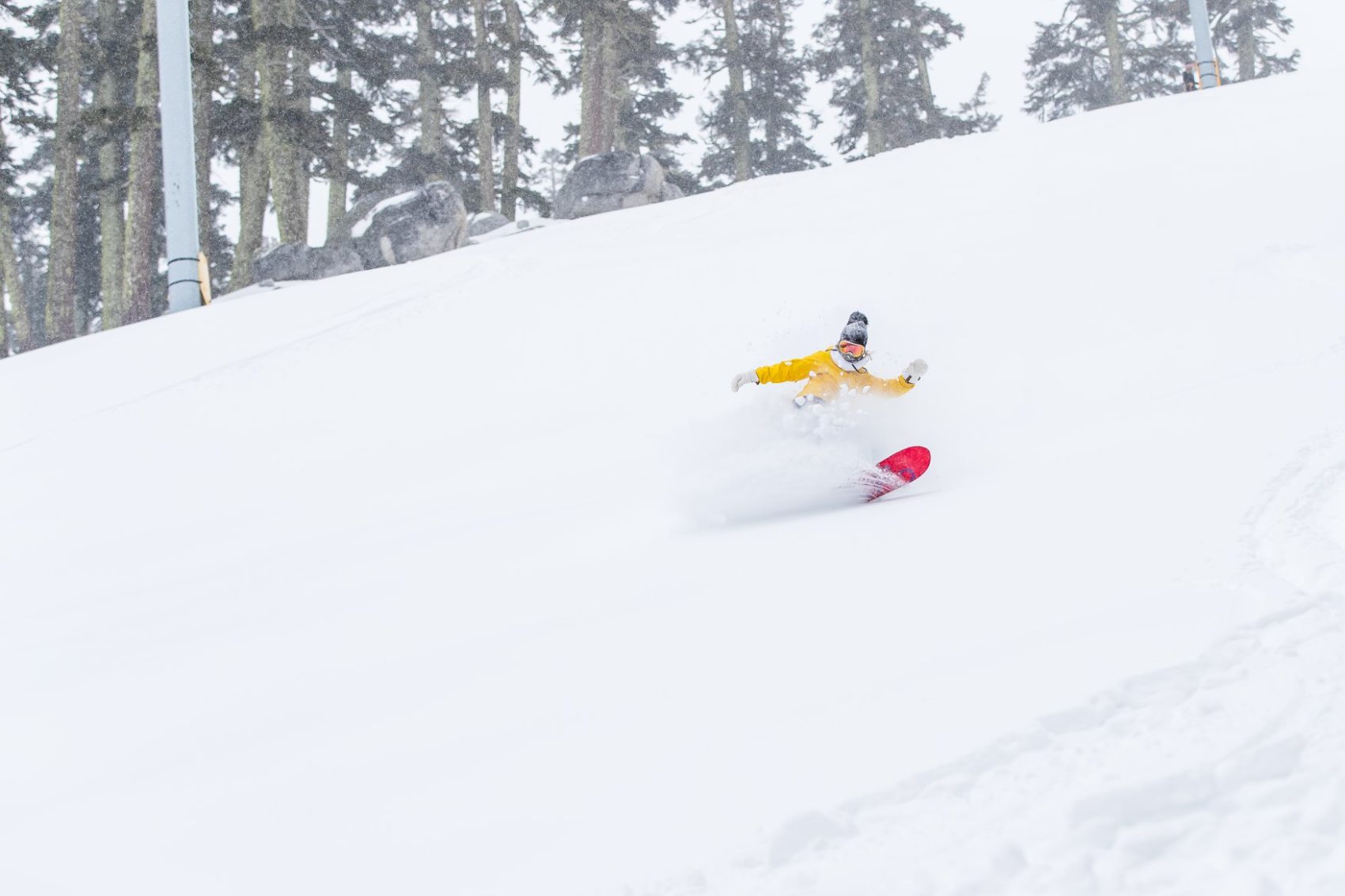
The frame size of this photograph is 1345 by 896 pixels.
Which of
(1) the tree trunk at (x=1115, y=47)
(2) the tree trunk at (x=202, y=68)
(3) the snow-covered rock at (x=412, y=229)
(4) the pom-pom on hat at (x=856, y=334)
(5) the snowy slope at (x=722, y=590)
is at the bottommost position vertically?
(5) the snowy slope at (x=722, y=590)

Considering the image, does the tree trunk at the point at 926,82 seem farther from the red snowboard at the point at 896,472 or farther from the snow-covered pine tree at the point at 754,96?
the red snowboard at the point at 896,472

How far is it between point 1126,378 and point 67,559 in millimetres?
6534

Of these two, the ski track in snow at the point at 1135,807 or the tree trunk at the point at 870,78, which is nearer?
the ski track in snow at the point at 1135,807

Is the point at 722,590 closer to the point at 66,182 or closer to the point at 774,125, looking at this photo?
the point at 66,182

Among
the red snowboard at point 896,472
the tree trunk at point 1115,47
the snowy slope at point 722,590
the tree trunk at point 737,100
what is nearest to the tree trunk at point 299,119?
the snowy slope at point 722,590

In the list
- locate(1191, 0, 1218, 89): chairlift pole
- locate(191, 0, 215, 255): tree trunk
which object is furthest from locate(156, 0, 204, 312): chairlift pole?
locate(1191, 0, 1218, 89): chairlift pole

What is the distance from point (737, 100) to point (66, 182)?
639 inches

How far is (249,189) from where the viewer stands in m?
17.5

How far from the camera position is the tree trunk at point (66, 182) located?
15.9 meters

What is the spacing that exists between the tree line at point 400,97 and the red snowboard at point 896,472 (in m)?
12.5

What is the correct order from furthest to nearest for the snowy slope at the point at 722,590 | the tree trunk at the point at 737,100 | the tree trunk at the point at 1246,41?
the tree trunk at the point at 1246,41 → the tree trunk at the point at 737,100 → the snowy slope at the point at 722,590

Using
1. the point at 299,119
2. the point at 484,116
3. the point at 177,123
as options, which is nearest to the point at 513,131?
the point at 484,116

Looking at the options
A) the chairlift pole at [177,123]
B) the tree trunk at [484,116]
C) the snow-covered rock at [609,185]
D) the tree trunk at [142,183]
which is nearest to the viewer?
the chairlift pole at [177,123]

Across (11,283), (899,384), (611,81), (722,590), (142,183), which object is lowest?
(722,590)
